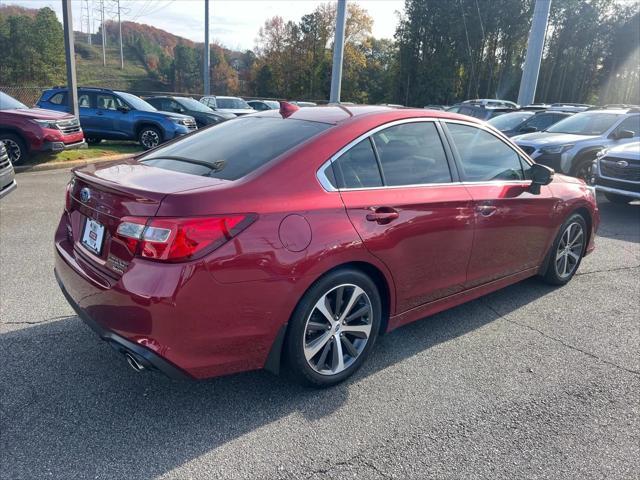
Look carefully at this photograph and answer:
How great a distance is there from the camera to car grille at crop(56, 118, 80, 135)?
10430mm

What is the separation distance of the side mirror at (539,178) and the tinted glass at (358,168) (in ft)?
5.61

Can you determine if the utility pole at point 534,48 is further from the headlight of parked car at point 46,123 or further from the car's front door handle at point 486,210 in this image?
the car's front door handle at point 486,210

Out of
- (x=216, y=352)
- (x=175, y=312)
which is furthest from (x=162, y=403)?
(x=175, y=312)

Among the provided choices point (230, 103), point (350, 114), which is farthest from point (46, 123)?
point (230, 103)

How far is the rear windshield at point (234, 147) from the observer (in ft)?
9.57

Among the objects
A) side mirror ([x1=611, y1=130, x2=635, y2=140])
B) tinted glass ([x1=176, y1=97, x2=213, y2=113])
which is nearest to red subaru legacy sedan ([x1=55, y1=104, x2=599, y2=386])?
side mirror ([x1=611, y1=130, x2=635, y2=140])

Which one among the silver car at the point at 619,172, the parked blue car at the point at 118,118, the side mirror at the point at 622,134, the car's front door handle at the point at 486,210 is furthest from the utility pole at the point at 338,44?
the car's front door handle at the point at 486,210

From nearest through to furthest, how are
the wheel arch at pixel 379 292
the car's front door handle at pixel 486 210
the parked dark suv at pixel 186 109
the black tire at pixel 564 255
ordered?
the wheel arch at pixel 379 292, the car's front door handle at pixel 486 210, the black tire at pixel 564 255, the parked dark suv at pixel 186 109

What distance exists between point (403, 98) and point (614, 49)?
22.5 metres

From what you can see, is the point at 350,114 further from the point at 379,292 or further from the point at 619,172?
the point at 619,172

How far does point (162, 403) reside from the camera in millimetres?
2887

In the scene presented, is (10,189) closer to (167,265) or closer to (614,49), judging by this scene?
(167,265)

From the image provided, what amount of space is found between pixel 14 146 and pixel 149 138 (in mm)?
4644

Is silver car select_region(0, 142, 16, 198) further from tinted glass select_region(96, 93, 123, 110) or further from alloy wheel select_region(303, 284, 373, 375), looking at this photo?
tinted glass select_region(96, 93, 123, 110)
